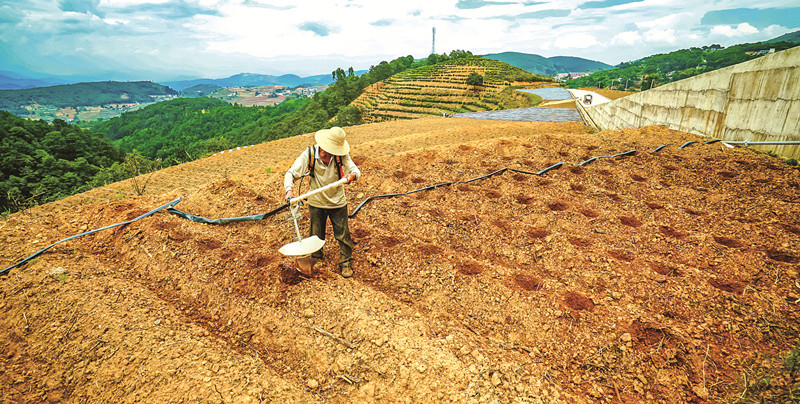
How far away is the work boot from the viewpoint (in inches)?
145

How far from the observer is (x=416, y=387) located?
94.9 inches

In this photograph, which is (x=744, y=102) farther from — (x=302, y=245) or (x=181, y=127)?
(x=181, y=127)

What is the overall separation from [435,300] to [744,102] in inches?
310

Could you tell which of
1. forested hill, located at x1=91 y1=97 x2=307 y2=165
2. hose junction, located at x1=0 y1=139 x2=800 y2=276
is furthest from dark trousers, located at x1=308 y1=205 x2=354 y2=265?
forested hill, located at x1=91 y1=97 x2=307 y2=165

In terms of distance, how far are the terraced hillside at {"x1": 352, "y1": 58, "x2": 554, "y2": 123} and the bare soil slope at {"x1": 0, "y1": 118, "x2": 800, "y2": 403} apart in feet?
105

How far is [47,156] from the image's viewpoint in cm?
2770

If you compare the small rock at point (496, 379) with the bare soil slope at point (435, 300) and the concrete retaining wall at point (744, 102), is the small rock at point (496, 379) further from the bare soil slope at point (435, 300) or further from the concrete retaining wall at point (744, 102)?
the concrete retaining wall at point (744, 102)

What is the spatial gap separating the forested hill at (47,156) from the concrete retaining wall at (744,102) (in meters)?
29.4

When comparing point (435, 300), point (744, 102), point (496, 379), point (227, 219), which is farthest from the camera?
point (744, 102)

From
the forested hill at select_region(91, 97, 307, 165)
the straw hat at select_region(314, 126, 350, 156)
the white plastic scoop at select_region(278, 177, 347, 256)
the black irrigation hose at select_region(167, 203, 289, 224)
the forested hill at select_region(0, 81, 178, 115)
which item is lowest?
the forested hill at select_region(91, 97, 307, 165)

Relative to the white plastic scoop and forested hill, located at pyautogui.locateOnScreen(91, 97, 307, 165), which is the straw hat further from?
forested hill, located at pyautogui.locateOnScreen(91, 97, 307, 165)

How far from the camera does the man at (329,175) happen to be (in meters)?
3.36

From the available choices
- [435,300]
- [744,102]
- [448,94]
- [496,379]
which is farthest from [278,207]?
[448,94]

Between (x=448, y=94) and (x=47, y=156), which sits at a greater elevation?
(x=448, y=94)
